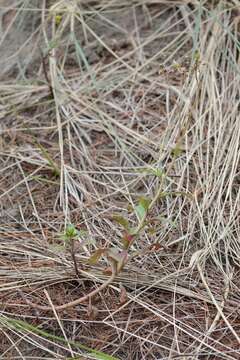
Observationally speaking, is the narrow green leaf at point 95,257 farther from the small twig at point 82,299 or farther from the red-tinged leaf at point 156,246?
the red-tinged leaf at point 156,246

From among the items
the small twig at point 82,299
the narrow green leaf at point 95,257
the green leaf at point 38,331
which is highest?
the narrow green leaf at point 95,257

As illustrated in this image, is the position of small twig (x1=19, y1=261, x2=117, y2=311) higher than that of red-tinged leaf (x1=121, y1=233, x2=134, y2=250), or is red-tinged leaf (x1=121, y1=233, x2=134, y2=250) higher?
red-tinged leaf (x1=121, y1=233, x2=134, y2=250)

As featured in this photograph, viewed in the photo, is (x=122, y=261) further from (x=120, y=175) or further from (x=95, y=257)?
(x=120, y=175)

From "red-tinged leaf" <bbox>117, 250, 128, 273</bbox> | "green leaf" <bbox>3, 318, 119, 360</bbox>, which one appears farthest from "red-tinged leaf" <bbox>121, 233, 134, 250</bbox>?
"green leaf" <bbox>3, 318, 119, 360</bbox>

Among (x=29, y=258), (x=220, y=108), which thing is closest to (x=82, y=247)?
(x=29, y=258)

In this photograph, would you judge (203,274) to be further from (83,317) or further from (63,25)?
(63,25)

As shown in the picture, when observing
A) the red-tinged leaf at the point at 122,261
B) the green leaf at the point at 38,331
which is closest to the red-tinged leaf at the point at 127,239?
the red-tinged leaf at the point at 122,261

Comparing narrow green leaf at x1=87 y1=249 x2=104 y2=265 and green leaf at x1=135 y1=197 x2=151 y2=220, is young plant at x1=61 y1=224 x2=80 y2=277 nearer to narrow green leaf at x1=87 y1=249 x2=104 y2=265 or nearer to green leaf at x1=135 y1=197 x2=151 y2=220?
narrow green leaf at x1=87 y1=249 x2=104 y2=265

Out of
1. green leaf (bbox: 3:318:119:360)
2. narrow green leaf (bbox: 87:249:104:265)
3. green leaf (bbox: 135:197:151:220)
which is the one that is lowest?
green leaf (bbox: 3:318:119:360)
